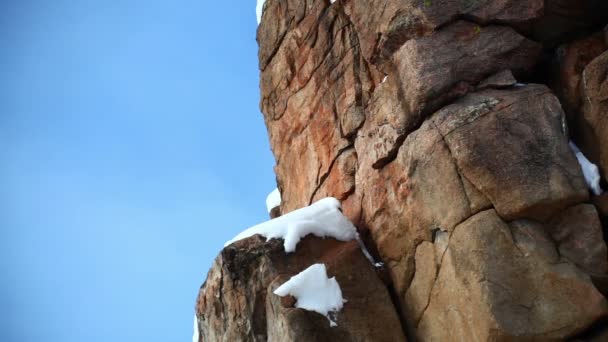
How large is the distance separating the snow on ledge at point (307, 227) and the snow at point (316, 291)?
4.07 ft

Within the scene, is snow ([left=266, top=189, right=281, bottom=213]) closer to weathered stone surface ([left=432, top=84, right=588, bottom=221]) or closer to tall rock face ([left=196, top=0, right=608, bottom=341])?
tall rock face ([left=196, top=0, right=608, bottom=341])

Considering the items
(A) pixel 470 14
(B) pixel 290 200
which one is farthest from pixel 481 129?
(B) pixel 290 200

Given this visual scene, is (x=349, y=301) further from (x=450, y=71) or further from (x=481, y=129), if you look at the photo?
(x=450, y=71)

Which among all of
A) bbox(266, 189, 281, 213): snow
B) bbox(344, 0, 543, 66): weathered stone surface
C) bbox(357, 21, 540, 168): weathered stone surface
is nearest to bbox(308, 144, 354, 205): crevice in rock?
bbox(357, 21, 540, 168): weathered stone surface

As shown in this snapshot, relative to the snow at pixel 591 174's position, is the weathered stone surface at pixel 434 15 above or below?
above

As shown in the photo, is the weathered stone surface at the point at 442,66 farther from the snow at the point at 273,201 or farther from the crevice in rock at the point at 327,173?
the snow at the point at 273,201

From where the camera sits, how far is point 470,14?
13.3 metres

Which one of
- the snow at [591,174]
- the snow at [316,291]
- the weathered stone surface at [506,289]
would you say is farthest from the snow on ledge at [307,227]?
the snow at [591,174]

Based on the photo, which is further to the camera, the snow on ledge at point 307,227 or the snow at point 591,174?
the snow on ledge at point 307,227

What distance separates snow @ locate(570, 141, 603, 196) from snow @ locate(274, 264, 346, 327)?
5.32 metres

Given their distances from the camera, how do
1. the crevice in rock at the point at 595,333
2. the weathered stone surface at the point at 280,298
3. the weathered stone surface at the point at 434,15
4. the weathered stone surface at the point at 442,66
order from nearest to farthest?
1. the crevice in rock at the point at 595,333
2. the weathered stone surface at the point at 280,298
3. the weathered stone surface at the point at 442,66
4. the weathered stone surface at the point at 434,15

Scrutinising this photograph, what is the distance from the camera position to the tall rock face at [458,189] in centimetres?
1048

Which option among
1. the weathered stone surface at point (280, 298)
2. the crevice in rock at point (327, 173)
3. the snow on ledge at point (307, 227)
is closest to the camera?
the weathered stone surface at point (280, 298)

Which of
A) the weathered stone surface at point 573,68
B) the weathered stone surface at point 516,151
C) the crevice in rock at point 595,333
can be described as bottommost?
the crevice in rock at point 595,333
